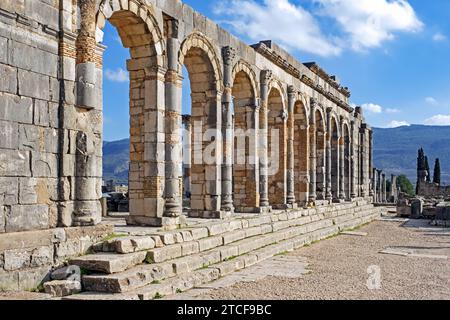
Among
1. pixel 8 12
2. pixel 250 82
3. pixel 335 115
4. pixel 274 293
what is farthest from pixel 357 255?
pixel 335 115

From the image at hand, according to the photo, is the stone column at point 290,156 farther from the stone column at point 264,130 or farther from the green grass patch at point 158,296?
the green grass patch at point 158,296

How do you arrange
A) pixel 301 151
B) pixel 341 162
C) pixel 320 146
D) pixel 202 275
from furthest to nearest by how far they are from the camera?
pixel 341 162 < pixel 320 146 < pixel 301 151 < pixel 202 275

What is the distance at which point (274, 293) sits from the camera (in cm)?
779

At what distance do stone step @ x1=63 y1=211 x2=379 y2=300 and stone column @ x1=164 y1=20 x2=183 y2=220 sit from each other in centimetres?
180

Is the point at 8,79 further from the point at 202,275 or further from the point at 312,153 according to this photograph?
the point at 312,153

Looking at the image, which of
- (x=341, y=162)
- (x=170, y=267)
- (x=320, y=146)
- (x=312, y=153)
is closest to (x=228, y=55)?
(x=170, y=267)

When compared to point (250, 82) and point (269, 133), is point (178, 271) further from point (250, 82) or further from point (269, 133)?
point (269, 133)

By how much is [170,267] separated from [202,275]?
66 cm

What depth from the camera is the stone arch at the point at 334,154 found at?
25.0 metres

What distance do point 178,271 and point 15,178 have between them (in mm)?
2977

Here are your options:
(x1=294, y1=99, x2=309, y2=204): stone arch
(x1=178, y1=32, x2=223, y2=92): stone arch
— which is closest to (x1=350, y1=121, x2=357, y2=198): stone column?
(x1=294, y1=99, x2=309, y2=204): stone arch

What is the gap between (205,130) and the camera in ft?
43.3

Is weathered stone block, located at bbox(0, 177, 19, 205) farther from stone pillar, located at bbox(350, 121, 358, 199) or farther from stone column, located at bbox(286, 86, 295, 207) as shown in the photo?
stone pillar, located at bbox(350, 121, 358, 199)

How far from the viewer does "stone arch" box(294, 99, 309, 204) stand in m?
20.2
